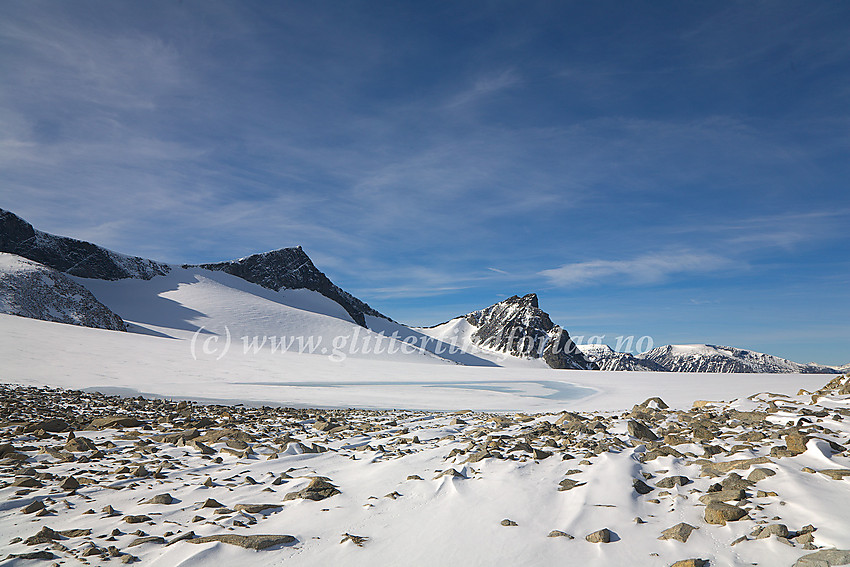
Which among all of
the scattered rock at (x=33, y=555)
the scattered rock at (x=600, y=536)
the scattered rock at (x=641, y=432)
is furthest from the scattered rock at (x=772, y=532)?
the scattered rock at (x=33, y=555)

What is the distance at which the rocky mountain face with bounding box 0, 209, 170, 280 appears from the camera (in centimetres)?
6075

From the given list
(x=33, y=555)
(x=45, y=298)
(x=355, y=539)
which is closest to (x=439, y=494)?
(x=355, y=539)

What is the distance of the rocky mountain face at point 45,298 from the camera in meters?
38.4

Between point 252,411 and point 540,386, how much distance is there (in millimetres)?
15197

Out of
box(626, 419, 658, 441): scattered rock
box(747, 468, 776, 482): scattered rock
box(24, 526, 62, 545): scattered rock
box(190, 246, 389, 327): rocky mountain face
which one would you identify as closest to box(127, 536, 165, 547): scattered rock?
box(24, 526, 62, 545): scattered rock

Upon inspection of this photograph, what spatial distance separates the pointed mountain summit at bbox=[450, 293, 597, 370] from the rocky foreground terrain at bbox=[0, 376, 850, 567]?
379 feet

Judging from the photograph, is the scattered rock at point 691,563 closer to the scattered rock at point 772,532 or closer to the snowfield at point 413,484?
the snowfield at point 413,484

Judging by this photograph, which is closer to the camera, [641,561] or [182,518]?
[641,561]

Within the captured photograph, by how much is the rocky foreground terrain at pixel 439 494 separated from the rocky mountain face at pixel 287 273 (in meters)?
86.3

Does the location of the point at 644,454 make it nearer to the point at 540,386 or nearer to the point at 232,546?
the point at 232,546

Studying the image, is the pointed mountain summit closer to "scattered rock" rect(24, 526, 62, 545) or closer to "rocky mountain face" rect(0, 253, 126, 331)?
"rocky mountain face" rect(0, 253, 126, 331)

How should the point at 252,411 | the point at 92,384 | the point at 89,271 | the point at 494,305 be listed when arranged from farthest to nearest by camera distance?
the point at 494,305 < the point at 89,271 < the point at 92,384 < the point at 252,411

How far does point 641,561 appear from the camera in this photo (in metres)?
3.78

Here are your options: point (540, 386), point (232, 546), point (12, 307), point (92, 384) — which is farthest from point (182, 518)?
point (12, 307)
